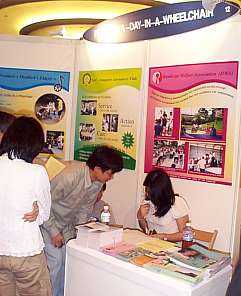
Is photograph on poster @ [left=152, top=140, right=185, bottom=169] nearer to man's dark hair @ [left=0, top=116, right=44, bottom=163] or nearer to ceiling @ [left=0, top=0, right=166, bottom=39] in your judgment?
man's dark hair @ [left=0, top=116, right=44, bottom=163]

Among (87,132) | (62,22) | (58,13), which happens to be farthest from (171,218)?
(62,22)

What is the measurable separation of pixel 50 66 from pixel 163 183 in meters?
1.63

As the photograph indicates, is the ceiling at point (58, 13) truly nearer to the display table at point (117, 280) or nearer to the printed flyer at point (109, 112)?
the printed flyer at point (109, 112)

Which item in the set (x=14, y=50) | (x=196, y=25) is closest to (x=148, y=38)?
(x=196, y=25)

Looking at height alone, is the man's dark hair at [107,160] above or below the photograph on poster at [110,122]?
below

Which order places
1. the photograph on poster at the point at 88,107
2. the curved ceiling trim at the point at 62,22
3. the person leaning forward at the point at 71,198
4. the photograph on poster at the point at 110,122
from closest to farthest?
the person leaning forward at the point at 71,198 → the photograph on poster at the point at 110,122 → the photograph on poster at the point at 88,107 → the curved ceiling trim at the point at 62,22

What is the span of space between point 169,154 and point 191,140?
221 mm

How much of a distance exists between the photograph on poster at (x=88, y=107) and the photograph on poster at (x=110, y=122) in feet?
0.48

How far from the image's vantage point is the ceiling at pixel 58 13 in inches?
216

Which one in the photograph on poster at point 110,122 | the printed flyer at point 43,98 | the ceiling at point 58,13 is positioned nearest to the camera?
the photograph on poster at point 110,122

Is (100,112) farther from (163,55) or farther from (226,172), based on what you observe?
(226,172)

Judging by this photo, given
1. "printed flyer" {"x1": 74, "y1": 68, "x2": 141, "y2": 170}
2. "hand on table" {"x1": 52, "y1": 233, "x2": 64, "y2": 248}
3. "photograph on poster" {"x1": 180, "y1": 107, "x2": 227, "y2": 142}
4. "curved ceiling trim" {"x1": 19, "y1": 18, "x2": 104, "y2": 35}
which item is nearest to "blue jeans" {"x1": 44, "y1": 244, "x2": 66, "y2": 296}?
"hand on table" {"x1": 52, "y1": 233, "x2": 64, "y2": 248}

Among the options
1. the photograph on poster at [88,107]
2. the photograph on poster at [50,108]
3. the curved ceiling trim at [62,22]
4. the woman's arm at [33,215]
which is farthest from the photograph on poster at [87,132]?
the curved ceiling trim at [62,22]

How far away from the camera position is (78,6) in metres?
5.66
